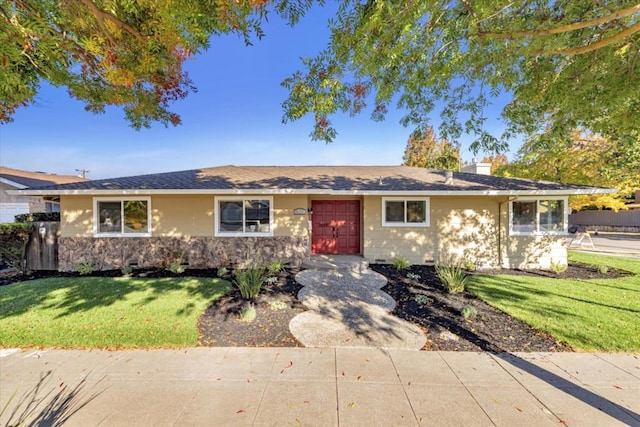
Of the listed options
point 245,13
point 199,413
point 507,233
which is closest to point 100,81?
point 245,13

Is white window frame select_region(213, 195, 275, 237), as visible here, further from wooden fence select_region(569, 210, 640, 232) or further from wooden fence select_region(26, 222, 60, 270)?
wooden fence select_region(569, 210, 640, 232)

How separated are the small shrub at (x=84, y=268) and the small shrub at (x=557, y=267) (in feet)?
48.1

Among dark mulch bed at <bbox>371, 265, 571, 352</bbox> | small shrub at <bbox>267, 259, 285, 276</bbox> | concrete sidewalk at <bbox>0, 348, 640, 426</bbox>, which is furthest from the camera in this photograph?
small shrub at <bbox>267, 259, 285, 276</bbox>

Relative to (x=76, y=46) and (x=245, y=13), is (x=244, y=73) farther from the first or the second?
(x=245, y=13)

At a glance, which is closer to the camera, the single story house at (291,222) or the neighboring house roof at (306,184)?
the neighboring house roof at (306,184)

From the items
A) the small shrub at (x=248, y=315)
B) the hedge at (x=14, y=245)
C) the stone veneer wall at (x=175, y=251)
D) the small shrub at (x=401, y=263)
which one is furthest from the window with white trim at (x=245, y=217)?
the hedge at (x=14, y=245)

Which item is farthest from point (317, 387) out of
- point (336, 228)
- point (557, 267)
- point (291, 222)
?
point (557, 267)

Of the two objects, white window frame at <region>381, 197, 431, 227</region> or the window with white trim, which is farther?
white window frame at <region>381, 197, 431, 227</region>

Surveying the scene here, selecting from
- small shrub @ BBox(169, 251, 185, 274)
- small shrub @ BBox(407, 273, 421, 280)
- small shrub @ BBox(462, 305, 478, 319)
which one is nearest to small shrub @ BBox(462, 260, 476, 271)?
small shrub @ BBox(407, 273, 421, 280)

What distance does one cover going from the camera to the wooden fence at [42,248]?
8.46 meters

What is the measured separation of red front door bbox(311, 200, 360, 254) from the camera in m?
9.88

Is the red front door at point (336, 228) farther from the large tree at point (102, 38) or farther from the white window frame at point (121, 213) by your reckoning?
the large tree at point (102, 38)

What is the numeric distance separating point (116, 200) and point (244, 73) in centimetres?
599

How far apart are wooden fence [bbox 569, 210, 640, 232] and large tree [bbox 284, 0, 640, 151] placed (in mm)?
23881
